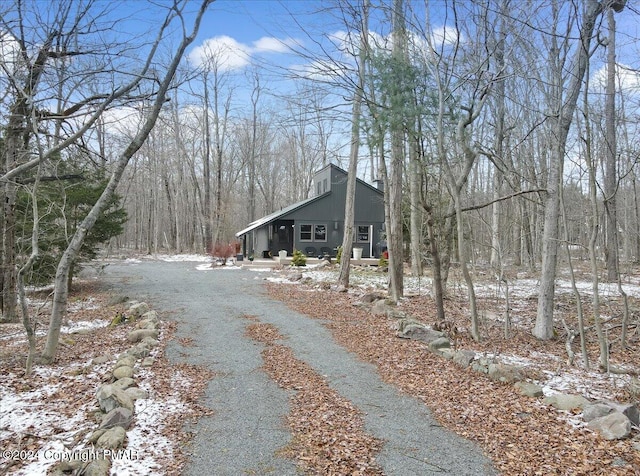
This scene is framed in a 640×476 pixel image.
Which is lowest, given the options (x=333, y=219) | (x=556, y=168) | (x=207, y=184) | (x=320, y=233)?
(x=320, y=233)

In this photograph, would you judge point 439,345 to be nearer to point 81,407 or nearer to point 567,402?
point 567,402

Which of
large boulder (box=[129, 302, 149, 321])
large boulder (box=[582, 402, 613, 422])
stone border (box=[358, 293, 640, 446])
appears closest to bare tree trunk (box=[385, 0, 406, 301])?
stone border (box=[358, 293, 640, 446])

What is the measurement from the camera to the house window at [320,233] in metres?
23.1

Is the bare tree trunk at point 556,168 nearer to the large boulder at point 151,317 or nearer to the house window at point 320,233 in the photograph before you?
the large boulder at point 151,317

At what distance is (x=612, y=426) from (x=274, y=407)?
3024 millimetres

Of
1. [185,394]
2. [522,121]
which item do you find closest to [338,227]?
[522,121]

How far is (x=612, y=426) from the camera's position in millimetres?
3707

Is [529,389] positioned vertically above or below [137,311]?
below

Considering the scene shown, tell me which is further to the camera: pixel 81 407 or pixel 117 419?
pixel 81 407

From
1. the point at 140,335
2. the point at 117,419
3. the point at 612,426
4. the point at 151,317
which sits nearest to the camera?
the point at 612,426

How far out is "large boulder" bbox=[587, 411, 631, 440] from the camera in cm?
361

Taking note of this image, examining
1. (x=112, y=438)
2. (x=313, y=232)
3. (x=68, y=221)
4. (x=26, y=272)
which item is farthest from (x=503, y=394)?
(x=313, y=232)

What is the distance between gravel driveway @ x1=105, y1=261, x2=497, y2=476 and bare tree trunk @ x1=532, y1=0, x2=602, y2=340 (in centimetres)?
331

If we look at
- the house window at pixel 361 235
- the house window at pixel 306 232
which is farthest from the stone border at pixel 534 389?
the house window at pixel 361 235
